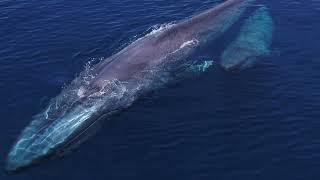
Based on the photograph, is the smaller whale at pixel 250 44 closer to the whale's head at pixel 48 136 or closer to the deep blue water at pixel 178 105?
the deep blue water at pixel 178 105

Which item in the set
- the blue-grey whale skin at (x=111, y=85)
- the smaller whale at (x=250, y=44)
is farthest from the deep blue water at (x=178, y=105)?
the blue-grey whale skin at (x=111, y=85)

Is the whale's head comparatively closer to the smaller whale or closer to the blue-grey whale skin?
the blue-grey whale skin

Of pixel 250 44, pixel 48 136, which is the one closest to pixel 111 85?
pixel 48 136

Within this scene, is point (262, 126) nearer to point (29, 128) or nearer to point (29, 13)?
point (29, 128)

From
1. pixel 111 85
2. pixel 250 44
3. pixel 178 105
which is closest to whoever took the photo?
pixel 178 105

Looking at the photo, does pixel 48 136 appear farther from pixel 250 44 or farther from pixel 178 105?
pixel 250 44

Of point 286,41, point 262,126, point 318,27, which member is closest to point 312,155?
point 262,126
